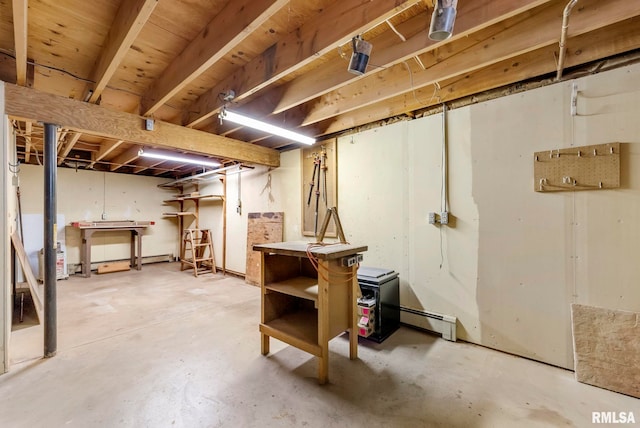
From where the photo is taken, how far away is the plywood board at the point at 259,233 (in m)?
4.66

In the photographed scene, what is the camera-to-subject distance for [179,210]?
24.6 ft

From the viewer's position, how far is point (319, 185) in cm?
403

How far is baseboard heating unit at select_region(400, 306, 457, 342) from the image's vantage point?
2.74 metres

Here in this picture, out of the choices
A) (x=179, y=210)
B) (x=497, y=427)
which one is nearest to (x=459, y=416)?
(x=497, y=427)

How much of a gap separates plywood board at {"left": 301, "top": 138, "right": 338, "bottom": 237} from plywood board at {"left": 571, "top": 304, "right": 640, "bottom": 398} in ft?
8.45

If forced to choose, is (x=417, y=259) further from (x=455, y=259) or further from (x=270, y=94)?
(x=270, y=94)

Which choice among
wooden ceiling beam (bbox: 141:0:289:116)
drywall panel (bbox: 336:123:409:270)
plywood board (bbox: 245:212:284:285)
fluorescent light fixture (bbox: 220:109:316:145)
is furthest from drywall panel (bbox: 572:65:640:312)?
plywood board (bbox: 245:212:284:285)

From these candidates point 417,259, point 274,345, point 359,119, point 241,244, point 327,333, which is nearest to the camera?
point 327,333

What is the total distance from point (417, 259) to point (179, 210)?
266 inches

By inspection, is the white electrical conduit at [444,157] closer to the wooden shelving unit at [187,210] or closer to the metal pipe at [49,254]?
the metal pipe at [49,254]

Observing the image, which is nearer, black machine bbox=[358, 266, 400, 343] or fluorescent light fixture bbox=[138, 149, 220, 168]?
black machine bbox=[358, 266, 400, 343]

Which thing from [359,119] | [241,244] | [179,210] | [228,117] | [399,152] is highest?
[359,119]

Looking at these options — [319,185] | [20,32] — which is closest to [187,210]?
[319,185]

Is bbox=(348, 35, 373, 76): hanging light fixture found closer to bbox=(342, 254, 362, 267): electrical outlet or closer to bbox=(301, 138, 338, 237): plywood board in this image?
bbox=(342, 254, 362, 267): electrical outlet
